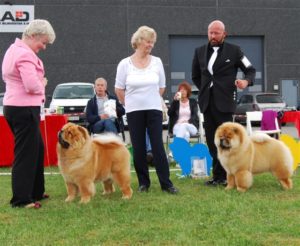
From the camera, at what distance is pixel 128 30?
2027 centimetres

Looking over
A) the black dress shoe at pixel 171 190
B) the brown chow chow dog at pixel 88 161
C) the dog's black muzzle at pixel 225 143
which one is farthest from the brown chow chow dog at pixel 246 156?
the brown chow chow dog at pixel 88 161

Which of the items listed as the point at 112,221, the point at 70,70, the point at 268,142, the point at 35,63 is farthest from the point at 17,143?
the point at 70,70

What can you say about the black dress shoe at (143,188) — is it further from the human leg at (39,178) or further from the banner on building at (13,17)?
the banner on building at (13,17)

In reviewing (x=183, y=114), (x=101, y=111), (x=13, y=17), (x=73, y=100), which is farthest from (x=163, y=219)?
(x=13, y=17)

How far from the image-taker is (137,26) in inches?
803

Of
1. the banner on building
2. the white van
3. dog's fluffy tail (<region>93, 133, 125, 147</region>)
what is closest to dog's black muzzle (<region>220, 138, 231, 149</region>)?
dog's fluffy tail (<region>93, 133, 125, 147</region>)

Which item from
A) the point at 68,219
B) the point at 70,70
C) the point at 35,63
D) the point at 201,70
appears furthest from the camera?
the point at 70,70

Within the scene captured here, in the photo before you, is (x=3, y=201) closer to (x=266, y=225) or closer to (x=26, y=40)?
(x=26, y=40)

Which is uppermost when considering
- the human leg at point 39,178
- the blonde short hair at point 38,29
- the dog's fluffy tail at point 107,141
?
the blonde short hair at point 38,29

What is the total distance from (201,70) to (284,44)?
1737 cm

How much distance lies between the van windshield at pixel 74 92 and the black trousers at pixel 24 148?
9.13 metres

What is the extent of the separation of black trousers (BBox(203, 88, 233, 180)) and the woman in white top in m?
0.71

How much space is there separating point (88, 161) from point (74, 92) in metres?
9.34

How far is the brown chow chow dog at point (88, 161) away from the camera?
4355 millimetres
